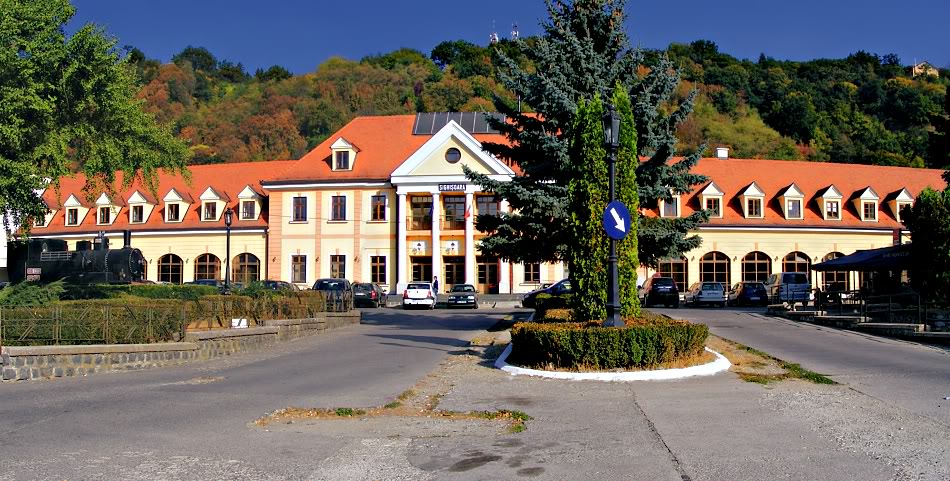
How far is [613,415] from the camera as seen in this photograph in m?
11.3

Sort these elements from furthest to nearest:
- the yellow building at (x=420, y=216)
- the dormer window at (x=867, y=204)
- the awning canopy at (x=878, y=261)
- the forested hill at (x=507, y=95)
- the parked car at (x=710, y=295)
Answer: the forested hill at (x=507, y=95) → the dormer window at (x=867, y=204) → the yellow building at (x=420, y=216) → the parked car at (x=710, y=295) → the awning canopy at (x=878, y=261)

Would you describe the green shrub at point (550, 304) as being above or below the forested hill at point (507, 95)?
below

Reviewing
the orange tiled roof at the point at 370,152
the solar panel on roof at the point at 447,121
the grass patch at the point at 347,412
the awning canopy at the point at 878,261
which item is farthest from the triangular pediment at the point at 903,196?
the grass patch at the point at 347,412

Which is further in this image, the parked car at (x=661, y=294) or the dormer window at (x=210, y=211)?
the dormer window at (x=210, y=211)

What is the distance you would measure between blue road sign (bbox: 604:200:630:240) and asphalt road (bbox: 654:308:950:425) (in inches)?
177

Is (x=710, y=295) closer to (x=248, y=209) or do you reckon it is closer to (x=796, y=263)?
(x=796, y=263)

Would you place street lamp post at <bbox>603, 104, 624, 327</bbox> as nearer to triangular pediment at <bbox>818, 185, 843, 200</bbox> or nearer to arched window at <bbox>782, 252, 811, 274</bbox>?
arched window at <bbox>782, 252, 811, 274</bbox>

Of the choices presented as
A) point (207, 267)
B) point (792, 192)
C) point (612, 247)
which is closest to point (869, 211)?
point (792, 192)

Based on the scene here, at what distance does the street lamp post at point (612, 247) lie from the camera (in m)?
16.3

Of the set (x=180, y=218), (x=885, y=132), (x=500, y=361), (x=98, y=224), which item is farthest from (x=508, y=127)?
(x=885, y=132)

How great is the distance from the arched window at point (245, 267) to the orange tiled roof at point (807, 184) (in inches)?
1172

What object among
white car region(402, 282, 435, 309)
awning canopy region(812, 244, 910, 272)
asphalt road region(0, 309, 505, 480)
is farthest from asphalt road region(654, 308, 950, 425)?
white car region(402, 282, 435, 309)

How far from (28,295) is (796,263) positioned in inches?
1963

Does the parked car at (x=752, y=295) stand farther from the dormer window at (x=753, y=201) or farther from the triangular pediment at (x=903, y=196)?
the triangular pediment at (x=903, y=196)
